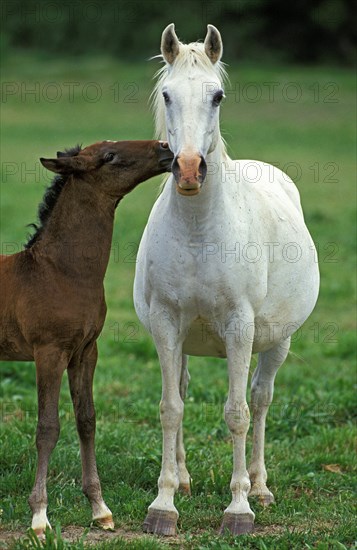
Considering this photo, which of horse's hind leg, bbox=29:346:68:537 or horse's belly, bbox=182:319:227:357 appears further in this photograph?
horse's belly, bbox=182:319:227:357

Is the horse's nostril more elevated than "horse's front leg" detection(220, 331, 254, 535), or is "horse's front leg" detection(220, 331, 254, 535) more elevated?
the horse's nostril

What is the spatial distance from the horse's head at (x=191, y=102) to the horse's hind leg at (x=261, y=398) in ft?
5.72

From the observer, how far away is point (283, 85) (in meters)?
31.7

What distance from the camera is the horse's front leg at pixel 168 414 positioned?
17.5 ft

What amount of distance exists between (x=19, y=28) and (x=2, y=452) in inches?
1375

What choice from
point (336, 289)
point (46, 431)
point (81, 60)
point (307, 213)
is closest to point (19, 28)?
point (81, 60)

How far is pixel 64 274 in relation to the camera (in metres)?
5.05

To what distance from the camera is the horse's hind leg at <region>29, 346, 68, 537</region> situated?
4.91 m

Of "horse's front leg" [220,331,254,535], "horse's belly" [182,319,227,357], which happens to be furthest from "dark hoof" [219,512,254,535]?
"horse's belly" [182,319,227,357]

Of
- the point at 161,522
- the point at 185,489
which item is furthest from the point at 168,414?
the point at 185,489

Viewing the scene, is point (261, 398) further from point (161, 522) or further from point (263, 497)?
point (161, 522)

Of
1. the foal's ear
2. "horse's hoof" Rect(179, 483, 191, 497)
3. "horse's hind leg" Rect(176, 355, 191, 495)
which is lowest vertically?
"horse's hoof" Rect(179, 483, 191, 497)

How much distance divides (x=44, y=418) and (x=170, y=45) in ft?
6.73

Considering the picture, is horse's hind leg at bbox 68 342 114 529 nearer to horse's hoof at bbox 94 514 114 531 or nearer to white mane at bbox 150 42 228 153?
horse's hoof at bbox 94 514 114 531
